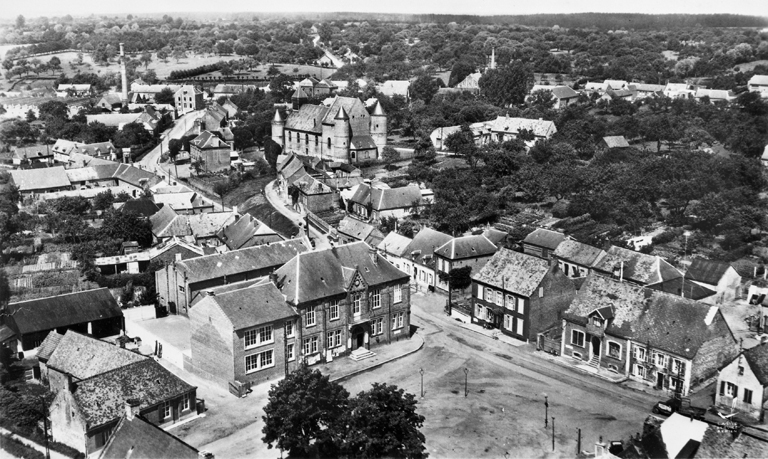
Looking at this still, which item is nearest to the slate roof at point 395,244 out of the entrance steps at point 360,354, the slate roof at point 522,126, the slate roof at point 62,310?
the entrance steps at point 360,354

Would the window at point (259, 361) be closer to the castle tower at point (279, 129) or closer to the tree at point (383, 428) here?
the tree at point (383, 428)

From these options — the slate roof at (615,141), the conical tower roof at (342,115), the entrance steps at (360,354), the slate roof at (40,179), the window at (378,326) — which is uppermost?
the conical tower roof at (342,115)

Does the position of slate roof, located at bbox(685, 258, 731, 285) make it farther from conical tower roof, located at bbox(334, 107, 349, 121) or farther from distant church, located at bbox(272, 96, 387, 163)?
conical tower roof, located at bbox(334, 107, 349, 121)

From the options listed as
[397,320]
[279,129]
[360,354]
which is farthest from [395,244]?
[279,129]

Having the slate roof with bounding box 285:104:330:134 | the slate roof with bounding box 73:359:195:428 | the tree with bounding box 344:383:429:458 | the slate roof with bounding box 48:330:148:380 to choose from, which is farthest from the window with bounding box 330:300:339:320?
the slate roof with bounding box 285:104:330:134

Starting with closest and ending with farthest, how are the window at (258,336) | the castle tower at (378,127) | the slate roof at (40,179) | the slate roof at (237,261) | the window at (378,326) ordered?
1. the window at (258,336)
2. the window at (378,326)
3. the slate roof at (237,261)
4. the slate roof at (40,179)
5. the castle tower at (378,127)

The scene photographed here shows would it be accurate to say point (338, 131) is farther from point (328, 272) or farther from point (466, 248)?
point (328, 272)
